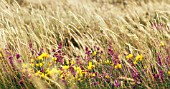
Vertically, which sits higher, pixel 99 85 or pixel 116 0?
pixel 116 0

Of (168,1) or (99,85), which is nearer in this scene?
(99,85)

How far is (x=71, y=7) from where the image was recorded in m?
7.11

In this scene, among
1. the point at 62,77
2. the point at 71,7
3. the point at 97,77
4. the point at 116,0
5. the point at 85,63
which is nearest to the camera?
the point at 62,77

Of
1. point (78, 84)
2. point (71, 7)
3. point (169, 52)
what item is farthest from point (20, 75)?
point (71, 7)

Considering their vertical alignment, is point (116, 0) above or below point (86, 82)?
above

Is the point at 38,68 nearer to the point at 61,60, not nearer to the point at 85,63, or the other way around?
the point at 61,60

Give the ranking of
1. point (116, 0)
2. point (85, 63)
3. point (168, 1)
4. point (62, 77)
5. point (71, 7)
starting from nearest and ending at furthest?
point (62, 77), point (85, 63), point (71, 7), point (168, 1), point (116, 0)

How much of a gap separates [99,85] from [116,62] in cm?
32

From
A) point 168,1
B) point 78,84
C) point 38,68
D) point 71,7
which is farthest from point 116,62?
point 168,1

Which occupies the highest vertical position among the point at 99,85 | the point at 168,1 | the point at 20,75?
the point at 168,1

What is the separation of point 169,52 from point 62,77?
2.98 ft

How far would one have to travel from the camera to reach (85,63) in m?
2.85

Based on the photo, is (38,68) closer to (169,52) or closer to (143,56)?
(143,56)

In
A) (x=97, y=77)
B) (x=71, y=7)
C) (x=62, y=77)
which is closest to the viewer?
(x=62, y=77)
